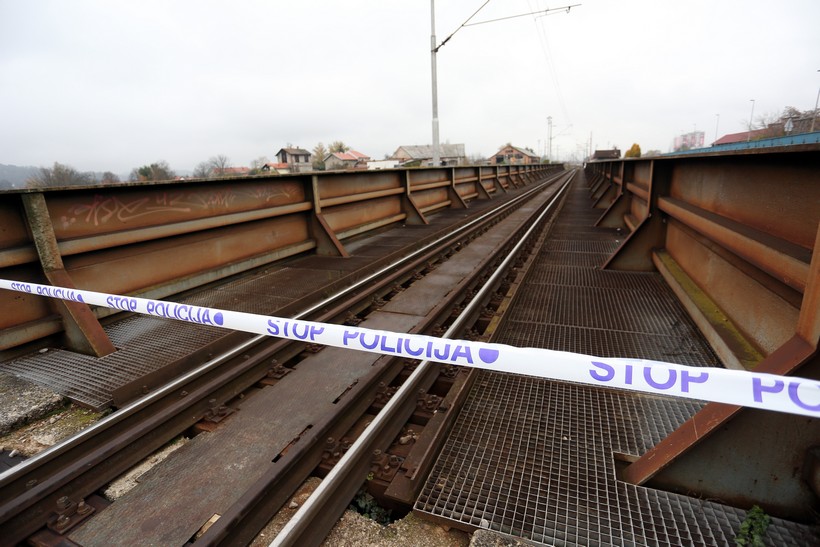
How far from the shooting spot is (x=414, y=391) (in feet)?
10.6

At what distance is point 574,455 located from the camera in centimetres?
255

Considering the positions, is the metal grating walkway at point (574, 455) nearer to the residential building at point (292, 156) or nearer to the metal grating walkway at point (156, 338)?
the metal grating walkway at point (156, 338)

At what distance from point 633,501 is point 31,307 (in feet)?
17.9

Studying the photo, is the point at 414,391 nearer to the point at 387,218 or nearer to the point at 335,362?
the point at 335,362

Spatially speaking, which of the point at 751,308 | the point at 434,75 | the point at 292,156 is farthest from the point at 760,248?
the point at 292,156

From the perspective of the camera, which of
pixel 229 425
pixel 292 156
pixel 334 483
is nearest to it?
pixel 334 483

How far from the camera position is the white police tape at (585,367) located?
1.61m

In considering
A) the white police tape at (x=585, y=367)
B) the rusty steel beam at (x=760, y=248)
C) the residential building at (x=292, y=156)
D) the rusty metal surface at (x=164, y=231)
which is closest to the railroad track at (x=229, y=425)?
the white police tape at (x=585, y=367)

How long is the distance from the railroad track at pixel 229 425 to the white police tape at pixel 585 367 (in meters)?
0.71

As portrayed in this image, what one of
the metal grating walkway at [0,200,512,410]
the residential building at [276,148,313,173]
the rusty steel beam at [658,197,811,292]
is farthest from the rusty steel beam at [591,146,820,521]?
the residential building at [276,148,313,173]

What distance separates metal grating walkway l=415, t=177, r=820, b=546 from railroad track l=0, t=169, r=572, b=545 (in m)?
0.26

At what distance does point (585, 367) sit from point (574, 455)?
0.96 metres

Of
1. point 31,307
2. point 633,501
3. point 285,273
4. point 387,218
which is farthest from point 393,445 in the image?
point 387,218

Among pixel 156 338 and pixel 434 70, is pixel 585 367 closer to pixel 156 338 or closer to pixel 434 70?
pixel 156 338
